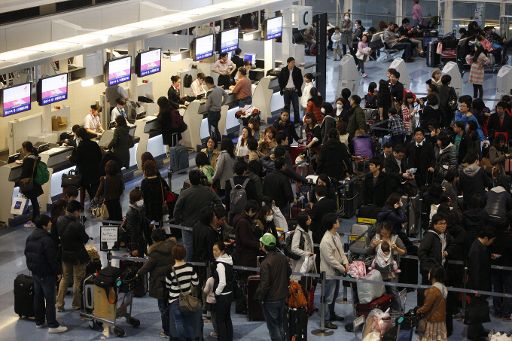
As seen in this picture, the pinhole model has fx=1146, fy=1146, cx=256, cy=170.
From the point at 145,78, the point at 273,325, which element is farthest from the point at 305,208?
the point at 145,78

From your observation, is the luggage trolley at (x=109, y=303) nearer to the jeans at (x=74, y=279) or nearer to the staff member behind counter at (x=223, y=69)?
the jeans at (x=74, y=279)

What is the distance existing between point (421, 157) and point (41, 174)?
5.57m

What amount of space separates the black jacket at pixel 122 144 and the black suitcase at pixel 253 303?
17.8 ft

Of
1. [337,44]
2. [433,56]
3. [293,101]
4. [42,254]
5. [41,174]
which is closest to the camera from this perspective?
[42,254]

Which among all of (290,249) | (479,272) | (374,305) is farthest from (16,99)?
(479,272)

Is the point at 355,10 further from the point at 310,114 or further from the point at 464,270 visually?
the point at 464,270

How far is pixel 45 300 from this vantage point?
13.4m

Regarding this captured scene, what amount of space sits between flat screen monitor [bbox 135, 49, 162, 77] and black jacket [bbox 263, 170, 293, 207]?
6.56 metres

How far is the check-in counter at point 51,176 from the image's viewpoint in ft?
56.5

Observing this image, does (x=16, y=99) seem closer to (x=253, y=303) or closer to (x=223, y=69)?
(x=223, y=69)

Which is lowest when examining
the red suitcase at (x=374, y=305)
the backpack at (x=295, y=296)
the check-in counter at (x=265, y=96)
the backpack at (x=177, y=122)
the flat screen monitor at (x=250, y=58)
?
the check-in counter at (x=265, y=96)

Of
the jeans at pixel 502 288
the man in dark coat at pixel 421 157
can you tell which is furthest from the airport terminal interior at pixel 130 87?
the man in dark coat at pixel 421 157

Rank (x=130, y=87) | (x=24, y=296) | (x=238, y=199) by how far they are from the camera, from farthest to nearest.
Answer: (x=130, y=87) → (x=238, y=199) → (x=24, y=296)

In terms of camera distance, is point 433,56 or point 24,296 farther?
point 433,56
